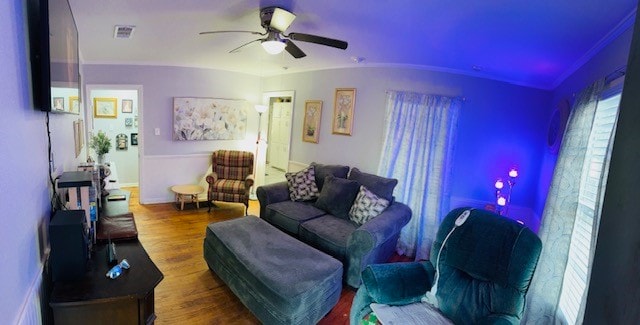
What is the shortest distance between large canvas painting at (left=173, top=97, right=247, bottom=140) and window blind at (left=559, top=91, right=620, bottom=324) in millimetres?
4676

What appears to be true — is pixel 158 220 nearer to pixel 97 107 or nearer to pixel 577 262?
pixel 97 107

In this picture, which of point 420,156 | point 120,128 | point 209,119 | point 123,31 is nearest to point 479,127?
point 420,156

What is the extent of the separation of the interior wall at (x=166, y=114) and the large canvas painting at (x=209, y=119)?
10cm

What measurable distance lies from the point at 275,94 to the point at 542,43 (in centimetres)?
391

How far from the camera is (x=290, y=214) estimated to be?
3309 millimetres

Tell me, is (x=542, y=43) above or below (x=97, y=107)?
above

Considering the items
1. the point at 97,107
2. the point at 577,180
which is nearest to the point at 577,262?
the point at 577,180

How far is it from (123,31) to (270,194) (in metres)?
2.33

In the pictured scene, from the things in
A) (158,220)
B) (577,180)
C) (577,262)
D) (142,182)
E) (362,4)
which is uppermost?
(362,4)

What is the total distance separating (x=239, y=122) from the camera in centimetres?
516

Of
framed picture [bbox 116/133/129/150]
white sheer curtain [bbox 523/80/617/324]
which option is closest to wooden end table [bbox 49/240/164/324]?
white sheer curtain [bbox 523/80/617/324]

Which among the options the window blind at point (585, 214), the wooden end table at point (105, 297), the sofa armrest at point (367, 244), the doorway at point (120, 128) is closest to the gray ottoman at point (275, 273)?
the sofa armrest at point (367, 244)

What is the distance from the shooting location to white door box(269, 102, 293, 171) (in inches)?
229

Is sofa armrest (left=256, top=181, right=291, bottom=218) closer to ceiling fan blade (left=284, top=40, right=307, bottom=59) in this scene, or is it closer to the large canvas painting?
ceiling fan blade (left=284, top=40, right=307, bottom=59)
